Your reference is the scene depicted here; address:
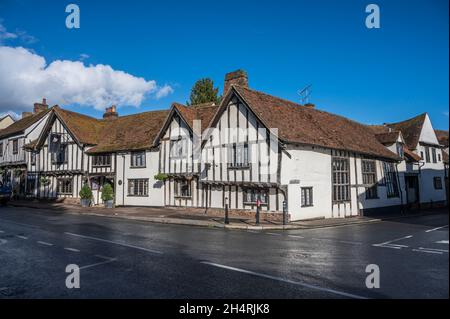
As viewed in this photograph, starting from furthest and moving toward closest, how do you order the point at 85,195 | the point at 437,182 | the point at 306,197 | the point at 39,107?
the point at 39,107
the point at 437,182
the point at 85,195
the point at 306,197

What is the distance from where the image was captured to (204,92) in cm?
3994

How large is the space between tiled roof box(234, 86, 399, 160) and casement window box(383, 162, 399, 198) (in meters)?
0.81

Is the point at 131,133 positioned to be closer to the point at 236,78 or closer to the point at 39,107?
the point at 236,78

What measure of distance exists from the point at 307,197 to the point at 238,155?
4583mm

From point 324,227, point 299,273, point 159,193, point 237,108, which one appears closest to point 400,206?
point 324,227

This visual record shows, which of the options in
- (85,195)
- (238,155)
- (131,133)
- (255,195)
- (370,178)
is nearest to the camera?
(255,195)

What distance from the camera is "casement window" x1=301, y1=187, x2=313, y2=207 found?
1744 centimetres

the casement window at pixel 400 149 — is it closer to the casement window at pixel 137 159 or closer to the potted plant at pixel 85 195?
the casement window at pixel 137 159

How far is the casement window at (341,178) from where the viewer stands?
63.4ft

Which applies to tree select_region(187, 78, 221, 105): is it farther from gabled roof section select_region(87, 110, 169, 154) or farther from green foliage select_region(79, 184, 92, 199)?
green foliage select_region(79, 184, 92, 199)

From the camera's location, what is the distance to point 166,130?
22.3 meters

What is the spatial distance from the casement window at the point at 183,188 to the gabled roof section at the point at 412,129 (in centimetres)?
2081

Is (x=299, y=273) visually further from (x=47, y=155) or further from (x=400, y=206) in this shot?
(x=47, y=155)

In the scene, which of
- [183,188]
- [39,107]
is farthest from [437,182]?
[39,107]
